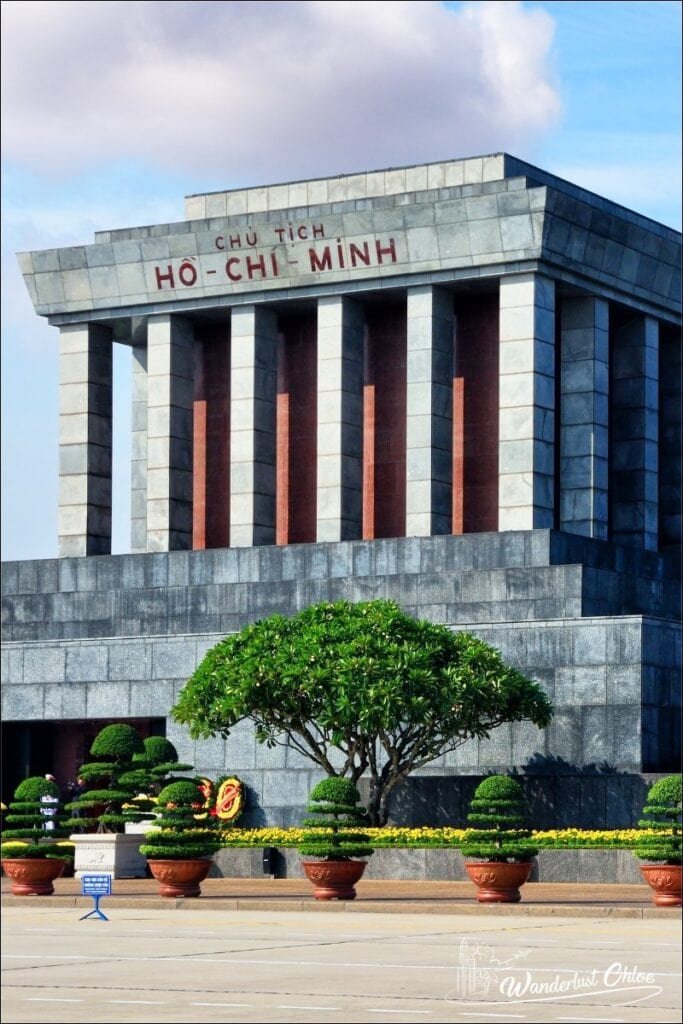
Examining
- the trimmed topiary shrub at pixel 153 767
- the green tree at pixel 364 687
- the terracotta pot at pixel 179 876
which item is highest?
the green tree at pixel 364 687

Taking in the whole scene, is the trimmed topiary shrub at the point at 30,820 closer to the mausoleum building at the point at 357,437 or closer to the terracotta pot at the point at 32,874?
the terracotta pot at the point at 32,874

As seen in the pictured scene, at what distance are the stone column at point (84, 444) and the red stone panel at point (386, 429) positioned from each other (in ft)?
25.1

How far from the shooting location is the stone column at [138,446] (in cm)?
6097

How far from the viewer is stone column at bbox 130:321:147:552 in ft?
200

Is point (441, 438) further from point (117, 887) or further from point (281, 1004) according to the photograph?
point (281, 1004)

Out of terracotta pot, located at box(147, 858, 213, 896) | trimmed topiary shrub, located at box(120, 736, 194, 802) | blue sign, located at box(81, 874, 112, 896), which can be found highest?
trimmed topiary shrub, located at box(120, 736, 194, 802)

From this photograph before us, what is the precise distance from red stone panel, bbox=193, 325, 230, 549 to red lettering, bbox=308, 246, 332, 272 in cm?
532

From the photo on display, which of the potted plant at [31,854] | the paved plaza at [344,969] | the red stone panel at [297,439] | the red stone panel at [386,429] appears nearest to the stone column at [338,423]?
the red stone panel at [386,429]

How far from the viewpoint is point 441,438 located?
53594 millimetres

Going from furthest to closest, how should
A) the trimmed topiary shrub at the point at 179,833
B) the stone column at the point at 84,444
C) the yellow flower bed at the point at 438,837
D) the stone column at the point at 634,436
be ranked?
the stone column at the point at 84,444 < the stone column at the point at 634,436 < the yellow flower bed at the point at 438,837 < the trimmed topiary shrub at the point at 179,833

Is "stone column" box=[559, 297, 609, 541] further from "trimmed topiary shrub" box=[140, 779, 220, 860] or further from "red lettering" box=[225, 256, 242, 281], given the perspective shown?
"trimmed topiary shrub" box=[140, 779, 220, 860]

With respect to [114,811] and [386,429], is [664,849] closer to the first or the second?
[114,811]

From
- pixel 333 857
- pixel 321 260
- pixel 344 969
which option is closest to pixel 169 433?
pixel 321 260

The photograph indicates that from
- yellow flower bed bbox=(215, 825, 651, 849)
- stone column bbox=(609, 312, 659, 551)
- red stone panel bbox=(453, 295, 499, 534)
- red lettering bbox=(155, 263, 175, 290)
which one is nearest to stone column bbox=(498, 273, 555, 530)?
red stone panel bbox=(453, 295, 499, 534)
